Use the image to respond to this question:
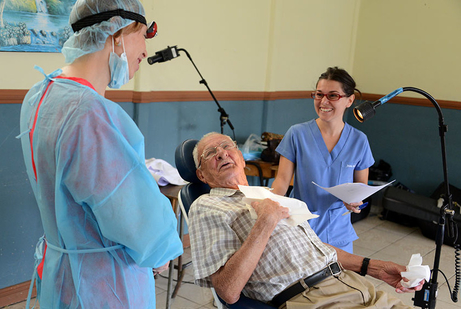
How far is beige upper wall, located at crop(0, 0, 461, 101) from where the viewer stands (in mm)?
3211

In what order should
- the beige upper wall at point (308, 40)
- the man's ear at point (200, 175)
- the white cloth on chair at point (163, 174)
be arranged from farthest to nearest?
the beige upper wall at point (308, 40) → the white cloth on chair at point (163, 174) → the man's ear at point (200, 175)

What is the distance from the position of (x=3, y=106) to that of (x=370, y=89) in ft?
13.4

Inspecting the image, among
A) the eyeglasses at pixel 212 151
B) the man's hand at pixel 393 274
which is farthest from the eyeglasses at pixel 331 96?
the man's hand at pixel 393 274

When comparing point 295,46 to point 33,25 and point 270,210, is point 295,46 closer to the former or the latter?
point 33,25

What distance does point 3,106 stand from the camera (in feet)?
7.88

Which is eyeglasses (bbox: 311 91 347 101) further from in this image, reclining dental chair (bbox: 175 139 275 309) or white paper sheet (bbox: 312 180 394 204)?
reclining dental chair (bbox: 175 139 275 309)

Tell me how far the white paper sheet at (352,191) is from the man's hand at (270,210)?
345 millimetres

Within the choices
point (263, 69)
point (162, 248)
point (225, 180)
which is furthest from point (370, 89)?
point (162, 248)

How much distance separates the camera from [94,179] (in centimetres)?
105

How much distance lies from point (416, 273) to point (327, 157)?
0.72 m

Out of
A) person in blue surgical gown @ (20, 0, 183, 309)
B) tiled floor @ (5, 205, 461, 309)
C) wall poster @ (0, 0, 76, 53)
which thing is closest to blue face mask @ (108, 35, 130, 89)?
person in blue surgical gown @ (20, 0, 183, 309)

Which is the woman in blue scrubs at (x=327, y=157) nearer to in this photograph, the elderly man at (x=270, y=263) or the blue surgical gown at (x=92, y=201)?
the elderly man at (x=270, y=263)

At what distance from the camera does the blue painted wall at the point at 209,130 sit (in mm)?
2516

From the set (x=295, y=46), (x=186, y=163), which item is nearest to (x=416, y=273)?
(x=186, y=163)
